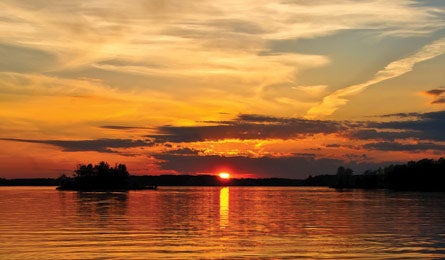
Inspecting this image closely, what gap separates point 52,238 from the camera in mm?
58594

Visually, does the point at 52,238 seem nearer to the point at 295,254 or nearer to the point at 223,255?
the point at 223,255

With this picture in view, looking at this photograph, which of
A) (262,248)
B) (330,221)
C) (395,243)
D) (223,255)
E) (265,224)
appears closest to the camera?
(223,255)

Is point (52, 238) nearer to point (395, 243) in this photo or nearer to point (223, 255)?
point (223, 255)

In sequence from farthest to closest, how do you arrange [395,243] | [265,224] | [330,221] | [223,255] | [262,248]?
[330,221] < [265,224] < [395,243] < [262,248] < [223,255]

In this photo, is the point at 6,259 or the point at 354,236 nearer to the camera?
the point at 6,259

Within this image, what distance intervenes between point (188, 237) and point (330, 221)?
27196 millimetres

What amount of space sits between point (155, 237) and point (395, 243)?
73.0 feet

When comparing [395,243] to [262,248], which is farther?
[395,243]

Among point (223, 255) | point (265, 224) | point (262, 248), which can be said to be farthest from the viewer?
point (265, 224)

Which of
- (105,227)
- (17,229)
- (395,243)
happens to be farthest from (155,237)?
(395,243)

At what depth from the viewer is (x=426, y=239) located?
192ft

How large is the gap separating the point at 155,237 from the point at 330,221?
29503 millimetres

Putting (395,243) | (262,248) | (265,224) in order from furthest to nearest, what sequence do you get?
(265,224), (395,243), (262,248)

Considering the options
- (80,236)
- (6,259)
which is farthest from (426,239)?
(6,259)
